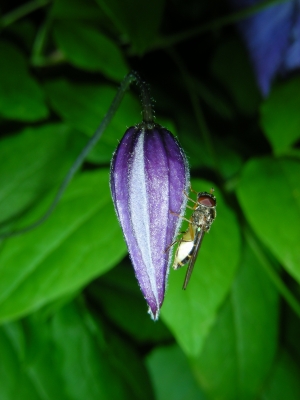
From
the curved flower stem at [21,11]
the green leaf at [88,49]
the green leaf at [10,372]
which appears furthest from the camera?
the curved flower stem at [21,11]

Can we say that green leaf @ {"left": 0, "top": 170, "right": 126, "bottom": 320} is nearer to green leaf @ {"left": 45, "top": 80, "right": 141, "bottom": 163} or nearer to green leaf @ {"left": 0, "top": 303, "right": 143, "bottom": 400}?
green leaf @ {"left": 45, "top": 80, "right": 141, "bottom": 163}

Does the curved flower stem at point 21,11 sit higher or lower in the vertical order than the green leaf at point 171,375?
higher

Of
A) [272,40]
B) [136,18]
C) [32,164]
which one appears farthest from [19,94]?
[272,40]

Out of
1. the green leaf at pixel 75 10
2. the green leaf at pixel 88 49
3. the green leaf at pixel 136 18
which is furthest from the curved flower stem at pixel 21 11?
the green leaf at pixel 136 18

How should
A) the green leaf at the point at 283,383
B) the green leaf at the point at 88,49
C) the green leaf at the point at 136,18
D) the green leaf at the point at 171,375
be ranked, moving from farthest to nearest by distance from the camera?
the green leaf at the point at 171,375
the green leaf at the point at 283,383
the green leaf at the point at 88,49
the green leaf at the point at 136,18

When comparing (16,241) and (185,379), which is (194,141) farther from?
(185,379)

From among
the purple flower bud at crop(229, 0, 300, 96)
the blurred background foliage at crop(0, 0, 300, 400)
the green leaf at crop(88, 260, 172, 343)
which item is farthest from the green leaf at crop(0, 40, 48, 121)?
the purple flower bud at crop(229, 0, 300, 96)

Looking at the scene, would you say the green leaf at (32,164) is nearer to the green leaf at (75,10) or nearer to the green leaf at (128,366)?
the green leaf at (75,10)
